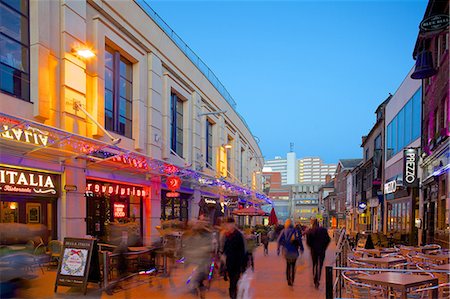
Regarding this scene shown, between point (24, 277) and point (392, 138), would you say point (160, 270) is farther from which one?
point (392, 138)

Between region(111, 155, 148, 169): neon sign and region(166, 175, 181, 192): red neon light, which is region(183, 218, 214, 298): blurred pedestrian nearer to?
region(111, 155, 148, 169): neon sign

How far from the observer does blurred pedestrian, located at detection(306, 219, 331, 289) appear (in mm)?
9562

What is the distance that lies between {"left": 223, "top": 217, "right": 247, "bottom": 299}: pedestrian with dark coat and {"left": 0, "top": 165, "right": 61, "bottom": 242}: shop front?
19.7 ft

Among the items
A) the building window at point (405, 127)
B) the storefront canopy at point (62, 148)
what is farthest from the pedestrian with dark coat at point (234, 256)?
the building window at point (405, 127)

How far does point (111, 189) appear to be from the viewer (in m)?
14.2

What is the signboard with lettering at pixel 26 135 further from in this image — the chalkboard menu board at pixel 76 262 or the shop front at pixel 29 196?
the chalkboard menu board at pixel 76 262

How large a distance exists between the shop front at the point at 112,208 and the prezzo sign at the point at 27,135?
3.57 metres

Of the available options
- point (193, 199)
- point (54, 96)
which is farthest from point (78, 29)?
point (193, 199)

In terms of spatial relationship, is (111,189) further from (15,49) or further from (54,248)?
(15,49)

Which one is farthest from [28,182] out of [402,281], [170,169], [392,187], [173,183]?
[392,187]

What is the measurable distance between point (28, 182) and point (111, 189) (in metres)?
4.10

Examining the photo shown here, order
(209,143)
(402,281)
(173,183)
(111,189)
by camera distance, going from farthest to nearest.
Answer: (209,143)
(173,183)
(111,189)
(402,281)

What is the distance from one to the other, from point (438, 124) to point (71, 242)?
45.8ft

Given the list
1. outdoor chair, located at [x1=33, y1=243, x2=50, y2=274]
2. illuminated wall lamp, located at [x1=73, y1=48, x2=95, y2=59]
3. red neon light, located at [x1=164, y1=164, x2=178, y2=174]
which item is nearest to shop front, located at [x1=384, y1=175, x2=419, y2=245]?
red neon light, located at [x1=164, y1=164, x2=178, y2=174]
